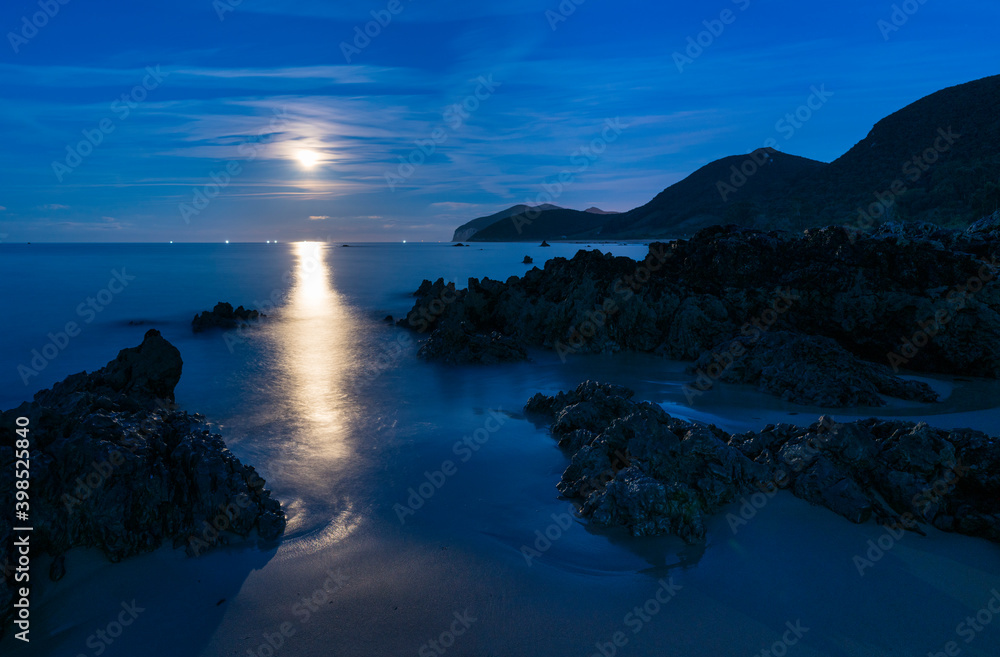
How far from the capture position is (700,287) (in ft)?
53.6

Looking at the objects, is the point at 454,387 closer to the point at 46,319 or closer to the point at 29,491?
the point at 29,491

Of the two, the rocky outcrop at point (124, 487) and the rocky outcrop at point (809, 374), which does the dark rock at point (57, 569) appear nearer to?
the rocky outcrop at point (124, 487)

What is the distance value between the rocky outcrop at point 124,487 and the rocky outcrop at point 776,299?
1059 cm

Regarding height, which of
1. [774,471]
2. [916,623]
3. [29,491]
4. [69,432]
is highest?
[69,432]

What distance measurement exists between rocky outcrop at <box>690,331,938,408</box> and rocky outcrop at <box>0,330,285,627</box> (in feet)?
30.1

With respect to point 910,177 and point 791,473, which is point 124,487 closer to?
point 791,473

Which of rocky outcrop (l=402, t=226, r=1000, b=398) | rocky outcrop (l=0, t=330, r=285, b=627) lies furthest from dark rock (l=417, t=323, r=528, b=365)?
rocky outcrop (l=0, t=330, r=285, b=627)

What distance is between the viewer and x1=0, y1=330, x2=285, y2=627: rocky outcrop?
16.8 feet

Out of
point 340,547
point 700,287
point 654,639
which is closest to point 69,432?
point 340,547

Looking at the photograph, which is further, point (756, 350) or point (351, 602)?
point (756, 350)

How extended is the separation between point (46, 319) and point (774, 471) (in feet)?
110

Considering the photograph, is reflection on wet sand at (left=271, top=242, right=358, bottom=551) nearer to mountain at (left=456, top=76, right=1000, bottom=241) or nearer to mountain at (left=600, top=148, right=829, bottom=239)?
mountain at (left=456, top=76, right=1000, bottom=241)

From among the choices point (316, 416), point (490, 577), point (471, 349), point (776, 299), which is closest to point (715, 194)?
point (776, 299)

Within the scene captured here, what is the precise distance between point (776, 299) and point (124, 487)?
15.4 m
